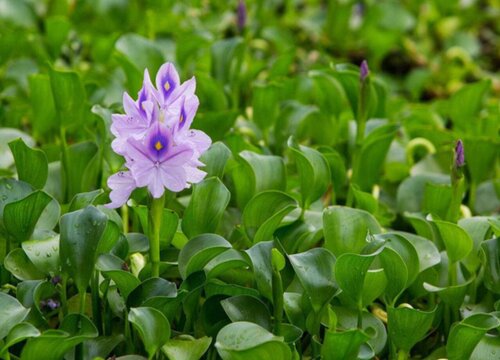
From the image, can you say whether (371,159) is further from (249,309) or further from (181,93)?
(181,93)

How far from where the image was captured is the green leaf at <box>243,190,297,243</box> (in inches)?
76.2

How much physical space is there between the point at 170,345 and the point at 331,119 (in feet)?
4.01

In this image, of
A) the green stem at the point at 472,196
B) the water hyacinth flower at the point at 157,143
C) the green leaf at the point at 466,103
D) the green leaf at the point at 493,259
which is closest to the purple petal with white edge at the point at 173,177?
the water hyacinth flower at the point at 157,143

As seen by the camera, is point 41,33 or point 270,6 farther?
point 270,6

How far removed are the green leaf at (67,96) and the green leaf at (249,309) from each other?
2.69ft

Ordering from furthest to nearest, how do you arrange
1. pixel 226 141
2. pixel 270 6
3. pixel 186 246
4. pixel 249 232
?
pixel 270 6, pixel 226 141, pixel 249 232, pixel 186 246

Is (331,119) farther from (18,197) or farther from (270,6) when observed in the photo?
(270,6)

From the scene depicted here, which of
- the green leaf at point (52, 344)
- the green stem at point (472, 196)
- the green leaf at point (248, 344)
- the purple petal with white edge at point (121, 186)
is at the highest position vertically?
the purple petal with white edge at point (121, 186)

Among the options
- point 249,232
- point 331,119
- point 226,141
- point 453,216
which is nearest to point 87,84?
point 226,141

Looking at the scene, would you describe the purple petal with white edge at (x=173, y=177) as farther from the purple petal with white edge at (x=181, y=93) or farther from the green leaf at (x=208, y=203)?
the green leaf at (x=208, y=203)

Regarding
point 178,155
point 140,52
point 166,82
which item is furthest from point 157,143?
point 140,52

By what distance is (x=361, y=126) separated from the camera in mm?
2379

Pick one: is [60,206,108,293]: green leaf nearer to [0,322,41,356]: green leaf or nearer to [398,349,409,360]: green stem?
[0,322,41,356]: green leaf

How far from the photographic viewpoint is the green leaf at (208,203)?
1.93 metres
